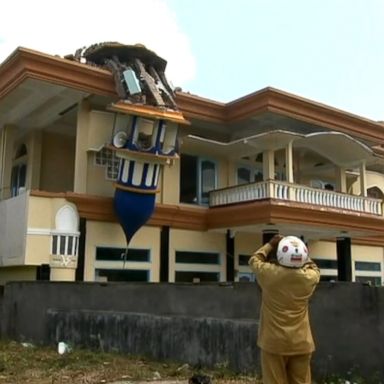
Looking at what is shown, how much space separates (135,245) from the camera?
1606 cm

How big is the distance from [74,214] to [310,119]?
7683mm

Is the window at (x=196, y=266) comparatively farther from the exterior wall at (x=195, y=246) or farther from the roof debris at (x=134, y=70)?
the roof debris at (x=134, y=70)

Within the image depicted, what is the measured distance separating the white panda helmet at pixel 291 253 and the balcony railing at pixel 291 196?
1043 cm

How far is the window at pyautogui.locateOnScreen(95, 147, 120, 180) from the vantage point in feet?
52.7

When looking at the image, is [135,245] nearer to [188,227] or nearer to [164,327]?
[188,227]

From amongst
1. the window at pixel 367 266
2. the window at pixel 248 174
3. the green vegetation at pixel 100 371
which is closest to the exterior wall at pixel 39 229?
the green vegetation at pixel 100 371

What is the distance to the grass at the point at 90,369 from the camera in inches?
312

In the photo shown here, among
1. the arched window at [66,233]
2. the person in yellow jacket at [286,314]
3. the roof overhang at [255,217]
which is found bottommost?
the person in yellow jacket at [286,314]

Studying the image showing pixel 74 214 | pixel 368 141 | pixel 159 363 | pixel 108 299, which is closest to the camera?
pixel 159 363

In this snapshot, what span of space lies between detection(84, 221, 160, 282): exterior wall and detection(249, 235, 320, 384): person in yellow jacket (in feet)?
34.3

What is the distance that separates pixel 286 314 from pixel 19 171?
1554 cm

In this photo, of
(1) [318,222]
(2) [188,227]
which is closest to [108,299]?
(2) [188,227]

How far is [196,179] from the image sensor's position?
18.0 m

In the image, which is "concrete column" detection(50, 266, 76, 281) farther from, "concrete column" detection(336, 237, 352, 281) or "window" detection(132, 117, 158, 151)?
"concrete column" detection(336, 237, 352, 281)
